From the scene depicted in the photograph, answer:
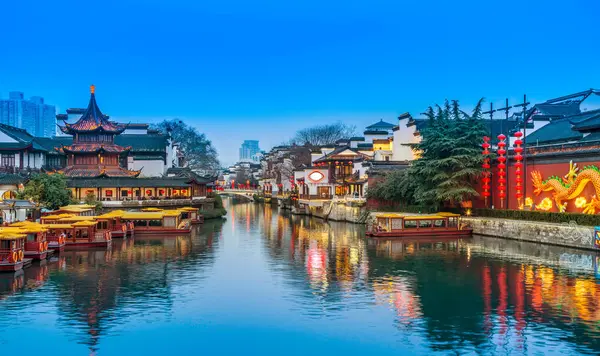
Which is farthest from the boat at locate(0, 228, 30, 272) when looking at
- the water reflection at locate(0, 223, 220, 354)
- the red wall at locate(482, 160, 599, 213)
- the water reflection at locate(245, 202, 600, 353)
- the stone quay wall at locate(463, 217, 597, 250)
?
the red wall at locate(482, 160, 599, 213)

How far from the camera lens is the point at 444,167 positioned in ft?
184

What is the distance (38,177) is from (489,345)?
49377 millimetres

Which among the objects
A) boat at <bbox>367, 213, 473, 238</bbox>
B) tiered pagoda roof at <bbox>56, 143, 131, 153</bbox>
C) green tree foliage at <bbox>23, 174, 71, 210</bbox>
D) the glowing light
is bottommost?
boat at <bbox>367, 213, 473, 238</bbox>

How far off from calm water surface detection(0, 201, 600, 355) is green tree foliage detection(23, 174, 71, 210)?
57.0 feet

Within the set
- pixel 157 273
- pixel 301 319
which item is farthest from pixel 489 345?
pixel 157 273

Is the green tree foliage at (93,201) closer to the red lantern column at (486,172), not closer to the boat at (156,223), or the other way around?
the boat at (156,223)

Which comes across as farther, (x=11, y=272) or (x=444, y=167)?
(x=444, y=167)

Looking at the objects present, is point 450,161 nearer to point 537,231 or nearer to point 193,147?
point 537,231

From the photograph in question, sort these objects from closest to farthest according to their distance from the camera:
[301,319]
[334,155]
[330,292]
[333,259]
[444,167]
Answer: [301,319]
[330,292]
[333,259]
[444,167]
[334,155]

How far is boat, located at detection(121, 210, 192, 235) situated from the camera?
56.0 metres

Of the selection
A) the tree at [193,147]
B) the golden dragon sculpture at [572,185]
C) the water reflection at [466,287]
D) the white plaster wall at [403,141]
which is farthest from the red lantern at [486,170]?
the tree at [193,147]

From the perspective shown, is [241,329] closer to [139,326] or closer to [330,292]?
[139,326]

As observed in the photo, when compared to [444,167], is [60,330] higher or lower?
lower

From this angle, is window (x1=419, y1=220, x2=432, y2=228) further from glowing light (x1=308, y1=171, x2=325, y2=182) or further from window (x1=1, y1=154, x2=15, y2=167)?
window (x1=1, y1=154, x2=15, y2=167)
